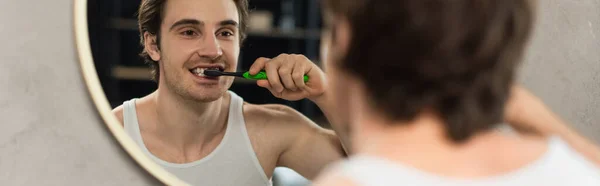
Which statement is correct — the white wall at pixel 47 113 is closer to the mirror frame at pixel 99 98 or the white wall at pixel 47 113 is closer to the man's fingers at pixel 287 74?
the mirror frame at pixel 99 98

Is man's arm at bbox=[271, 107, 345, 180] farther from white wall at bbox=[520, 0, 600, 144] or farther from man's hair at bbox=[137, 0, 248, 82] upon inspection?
white wall at bbox=[520, 0, 600, 144]

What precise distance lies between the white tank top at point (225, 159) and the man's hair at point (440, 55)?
54 centimetres

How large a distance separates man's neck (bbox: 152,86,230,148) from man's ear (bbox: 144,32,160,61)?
7cm

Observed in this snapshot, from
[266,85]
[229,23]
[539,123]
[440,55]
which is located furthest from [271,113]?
[440,55]

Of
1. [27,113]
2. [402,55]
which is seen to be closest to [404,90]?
[402,55]

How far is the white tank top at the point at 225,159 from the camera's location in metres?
1.13

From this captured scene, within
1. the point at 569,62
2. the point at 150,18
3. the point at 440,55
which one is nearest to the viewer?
the point at 440,55

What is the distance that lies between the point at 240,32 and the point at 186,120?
0.16 metres

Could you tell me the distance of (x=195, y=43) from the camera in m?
1.09

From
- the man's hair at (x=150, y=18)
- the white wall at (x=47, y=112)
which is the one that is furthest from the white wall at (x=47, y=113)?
the man's hair at (x=150, y=18)

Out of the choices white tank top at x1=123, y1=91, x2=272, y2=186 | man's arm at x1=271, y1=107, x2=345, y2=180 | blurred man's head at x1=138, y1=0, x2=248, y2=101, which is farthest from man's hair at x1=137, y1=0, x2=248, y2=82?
man's arm at x1=271, y1=107, x2=345, y2=180

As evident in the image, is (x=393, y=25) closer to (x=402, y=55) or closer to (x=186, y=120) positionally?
(x=402, y=55)

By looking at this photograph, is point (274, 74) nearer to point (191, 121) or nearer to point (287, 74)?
point (287, 74)

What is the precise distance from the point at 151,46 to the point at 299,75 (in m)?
0.23
